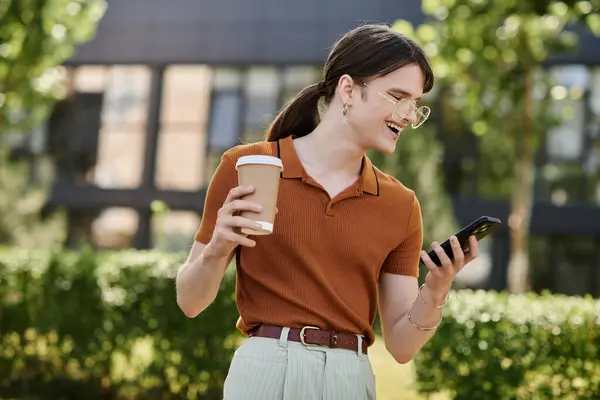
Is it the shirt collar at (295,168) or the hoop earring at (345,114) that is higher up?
the hoop earring at (345,114)

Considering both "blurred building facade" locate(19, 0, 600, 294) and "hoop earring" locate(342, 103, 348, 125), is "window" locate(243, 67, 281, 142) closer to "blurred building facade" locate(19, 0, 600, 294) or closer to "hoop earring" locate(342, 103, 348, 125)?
"blurred building facade" locate(19, 0, 600, 294)

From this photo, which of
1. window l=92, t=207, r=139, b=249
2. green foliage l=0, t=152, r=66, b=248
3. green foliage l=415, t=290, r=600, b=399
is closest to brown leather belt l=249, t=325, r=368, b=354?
green foliage l=415, t=290, r=600, b=399

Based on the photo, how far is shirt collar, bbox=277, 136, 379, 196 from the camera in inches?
95.7

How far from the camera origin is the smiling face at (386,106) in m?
2.38

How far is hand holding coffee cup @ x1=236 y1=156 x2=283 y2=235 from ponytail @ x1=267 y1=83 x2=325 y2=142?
675mm

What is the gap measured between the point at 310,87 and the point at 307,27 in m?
26.1

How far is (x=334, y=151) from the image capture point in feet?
8.24

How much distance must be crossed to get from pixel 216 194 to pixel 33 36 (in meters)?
8.30

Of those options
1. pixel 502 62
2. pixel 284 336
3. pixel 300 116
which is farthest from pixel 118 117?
pixel 284 336

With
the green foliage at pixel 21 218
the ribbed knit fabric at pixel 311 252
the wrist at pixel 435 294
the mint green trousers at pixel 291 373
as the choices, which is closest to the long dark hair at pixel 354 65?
the ribbed knit fabric at pixel 311 252

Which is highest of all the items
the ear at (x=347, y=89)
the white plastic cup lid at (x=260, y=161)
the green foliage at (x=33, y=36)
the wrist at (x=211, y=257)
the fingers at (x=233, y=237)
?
the green foliage at (x=33, y=36)

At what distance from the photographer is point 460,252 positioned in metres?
2.18

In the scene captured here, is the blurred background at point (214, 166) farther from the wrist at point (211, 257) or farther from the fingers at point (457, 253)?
the fingers at point (457, 253)

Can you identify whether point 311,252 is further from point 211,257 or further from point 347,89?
point 347,89
